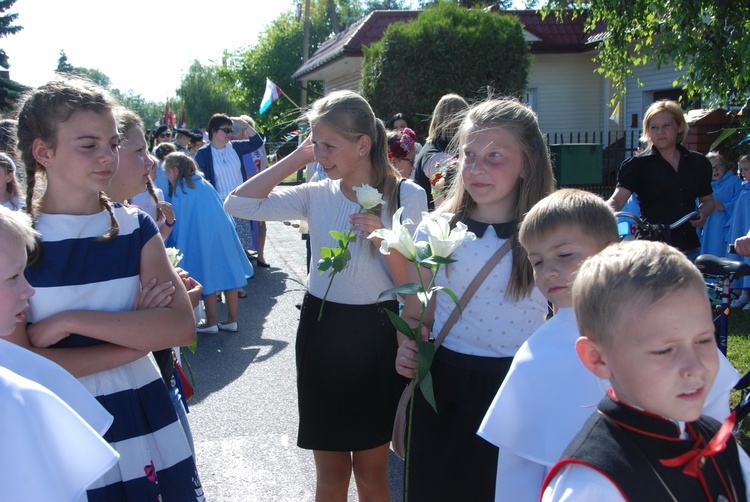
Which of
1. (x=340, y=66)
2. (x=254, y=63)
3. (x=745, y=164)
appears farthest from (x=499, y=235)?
(x=254, y=63)

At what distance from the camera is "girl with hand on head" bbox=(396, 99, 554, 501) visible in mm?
2510

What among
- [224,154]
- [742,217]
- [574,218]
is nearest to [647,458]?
[574,218]

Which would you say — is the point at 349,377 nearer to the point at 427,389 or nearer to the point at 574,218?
the point at 427,389

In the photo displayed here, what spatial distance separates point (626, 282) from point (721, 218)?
7.96m

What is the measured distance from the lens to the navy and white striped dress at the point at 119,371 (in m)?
2.24

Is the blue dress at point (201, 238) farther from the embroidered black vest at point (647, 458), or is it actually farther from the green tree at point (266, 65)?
the green tree at point (266, 65)

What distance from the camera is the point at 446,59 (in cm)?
1512

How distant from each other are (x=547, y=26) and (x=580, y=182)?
9727 mm

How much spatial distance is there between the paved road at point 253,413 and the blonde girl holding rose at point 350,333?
1034mm

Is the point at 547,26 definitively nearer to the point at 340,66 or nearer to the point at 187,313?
the point at 340,66

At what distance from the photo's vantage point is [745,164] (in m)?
7.81

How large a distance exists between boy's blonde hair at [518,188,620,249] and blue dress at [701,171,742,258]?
7.12 metres

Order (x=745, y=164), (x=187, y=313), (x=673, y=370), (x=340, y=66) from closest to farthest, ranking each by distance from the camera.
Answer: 1. (x=673, y=370)
2. (x=187, y=313)
3. (x=745, y=164)
4. (x=340, y=66)

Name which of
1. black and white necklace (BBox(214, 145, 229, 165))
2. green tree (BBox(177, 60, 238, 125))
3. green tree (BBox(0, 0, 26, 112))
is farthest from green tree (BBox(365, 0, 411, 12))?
black and white necklace (BBox(214, 145, 229, 165))
